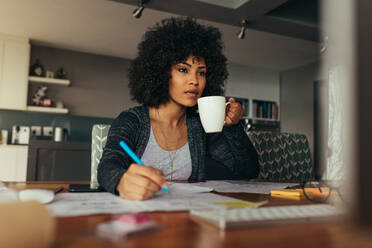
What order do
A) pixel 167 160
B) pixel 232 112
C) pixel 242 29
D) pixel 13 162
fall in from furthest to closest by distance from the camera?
pixel 13 162, pixel 242 29, pixel 167 160, pixel 232 112

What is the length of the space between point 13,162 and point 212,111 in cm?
394

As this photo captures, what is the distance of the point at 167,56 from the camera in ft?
4.60

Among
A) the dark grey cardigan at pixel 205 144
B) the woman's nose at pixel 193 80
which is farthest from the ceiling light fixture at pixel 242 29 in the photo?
the woman's nose at pixel 193 80

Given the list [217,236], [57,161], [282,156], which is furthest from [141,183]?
[57,161]

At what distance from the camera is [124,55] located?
5.07 m

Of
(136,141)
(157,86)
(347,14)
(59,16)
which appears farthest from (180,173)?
(59,16)

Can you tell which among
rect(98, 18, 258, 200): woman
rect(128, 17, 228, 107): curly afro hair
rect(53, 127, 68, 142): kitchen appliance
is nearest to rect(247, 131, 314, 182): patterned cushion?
rect(98, 18, 258, 200): woman

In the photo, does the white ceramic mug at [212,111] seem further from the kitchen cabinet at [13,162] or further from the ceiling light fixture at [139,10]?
the kitchen cabinet at [13,162]

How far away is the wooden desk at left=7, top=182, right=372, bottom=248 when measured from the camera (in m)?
0.34

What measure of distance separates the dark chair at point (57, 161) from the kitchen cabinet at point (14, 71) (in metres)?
1.44

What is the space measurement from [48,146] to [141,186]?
2815mm

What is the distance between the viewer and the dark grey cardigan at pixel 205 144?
1.20m

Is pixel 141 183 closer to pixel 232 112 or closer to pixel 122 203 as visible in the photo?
pixel 122 203

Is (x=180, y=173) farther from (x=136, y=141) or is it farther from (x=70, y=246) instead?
(x=70, y=246)
